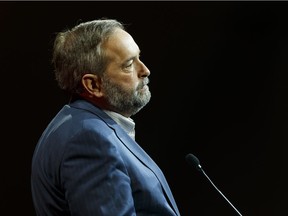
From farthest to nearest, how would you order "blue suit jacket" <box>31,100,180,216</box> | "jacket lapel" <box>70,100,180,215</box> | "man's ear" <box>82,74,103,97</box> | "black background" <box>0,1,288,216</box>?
"black background" <box>0,1,288,216</box>, "man's ear" <box>82,74,103,97</box>, "jacket lapel" <box>70,100,180,215</box>, "blue suit jacket" <box>31,100,180,216</box>

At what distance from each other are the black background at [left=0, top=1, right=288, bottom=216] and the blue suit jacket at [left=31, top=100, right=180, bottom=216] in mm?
1219

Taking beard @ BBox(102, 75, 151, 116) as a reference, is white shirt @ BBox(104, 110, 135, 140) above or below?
below

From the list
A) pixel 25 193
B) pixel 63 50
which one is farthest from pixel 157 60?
pixel 63 50

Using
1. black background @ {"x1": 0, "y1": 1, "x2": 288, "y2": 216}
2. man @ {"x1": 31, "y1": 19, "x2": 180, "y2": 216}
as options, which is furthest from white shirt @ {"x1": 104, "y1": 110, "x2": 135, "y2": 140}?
black background @ {"x1": 0, "y1": 1, "x2": 288, "y2": 216}

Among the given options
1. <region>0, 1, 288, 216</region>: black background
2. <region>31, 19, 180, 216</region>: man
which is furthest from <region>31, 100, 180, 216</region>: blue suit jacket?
<region>0, 1, 288, 216</region>: black background

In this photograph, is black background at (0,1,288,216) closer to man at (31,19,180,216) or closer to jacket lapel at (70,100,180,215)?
man at (31,19,180,216)

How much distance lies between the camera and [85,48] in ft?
4.40

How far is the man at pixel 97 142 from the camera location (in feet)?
3.59

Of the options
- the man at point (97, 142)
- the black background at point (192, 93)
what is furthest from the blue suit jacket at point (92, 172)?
the black background at point (192, 93)

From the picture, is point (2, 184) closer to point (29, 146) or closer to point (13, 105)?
point (29, 146)

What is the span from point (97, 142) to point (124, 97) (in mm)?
277

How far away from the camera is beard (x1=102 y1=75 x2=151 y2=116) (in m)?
1.36

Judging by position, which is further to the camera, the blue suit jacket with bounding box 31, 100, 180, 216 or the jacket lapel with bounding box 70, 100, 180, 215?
the jacket lapel with bounding box 70, 100, 180, 215

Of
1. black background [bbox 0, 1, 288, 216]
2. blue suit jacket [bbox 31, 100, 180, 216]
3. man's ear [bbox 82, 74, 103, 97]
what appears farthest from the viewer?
black background [bbox 0, 1, 288, 216]
